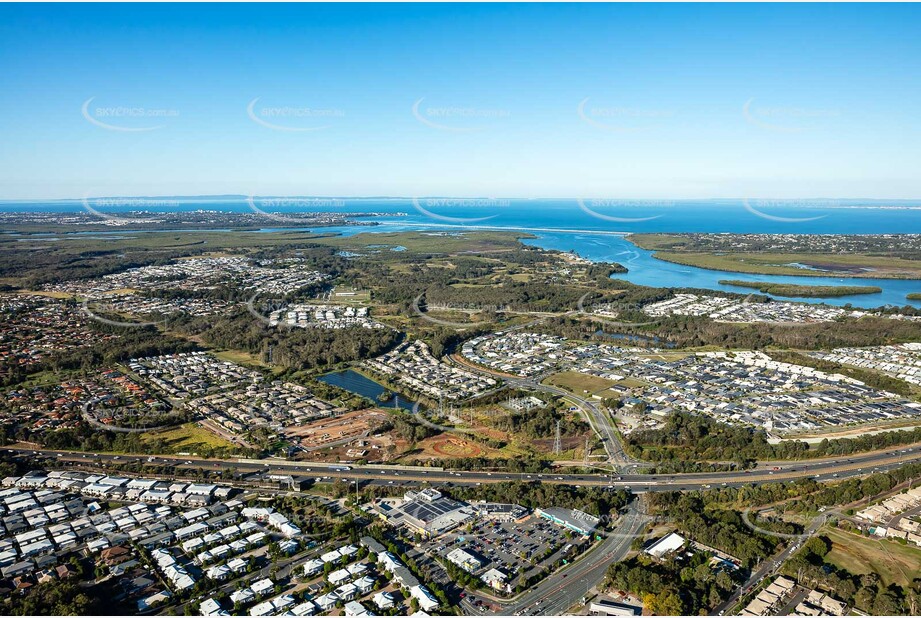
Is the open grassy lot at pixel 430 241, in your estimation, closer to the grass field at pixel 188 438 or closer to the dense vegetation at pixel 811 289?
the dense vegetation at pixel 811 289

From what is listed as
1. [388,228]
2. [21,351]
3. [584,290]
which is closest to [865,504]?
[584,290]

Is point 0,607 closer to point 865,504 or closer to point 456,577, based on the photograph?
point 456,577

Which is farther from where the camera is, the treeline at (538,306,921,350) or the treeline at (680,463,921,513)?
the treeline at (538,306,921,350)

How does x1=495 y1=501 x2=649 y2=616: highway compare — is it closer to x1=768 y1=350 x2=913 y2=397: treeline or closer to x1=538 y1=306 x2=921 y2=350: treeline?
x1=768 y1=350 x2=913 y2=397: treeline

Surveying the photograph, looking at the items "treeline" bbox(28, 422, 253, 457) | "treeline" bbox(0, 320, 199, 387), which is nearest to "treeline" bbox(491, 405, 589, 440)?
"treeline" bbox(28, 422, 253, 457)

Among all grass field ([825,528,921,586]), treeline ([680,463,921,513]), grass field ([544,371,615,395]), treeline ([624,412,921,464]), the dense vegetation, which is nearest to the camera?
grass field ([825,528,921,586])

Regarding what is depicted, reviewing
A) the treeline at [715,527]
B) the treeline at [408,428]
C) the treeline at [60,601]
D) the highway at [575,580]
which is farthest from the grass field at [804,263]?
the treeline at [60,601]

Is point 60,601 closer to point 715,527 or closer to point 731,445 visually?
point 715,527
